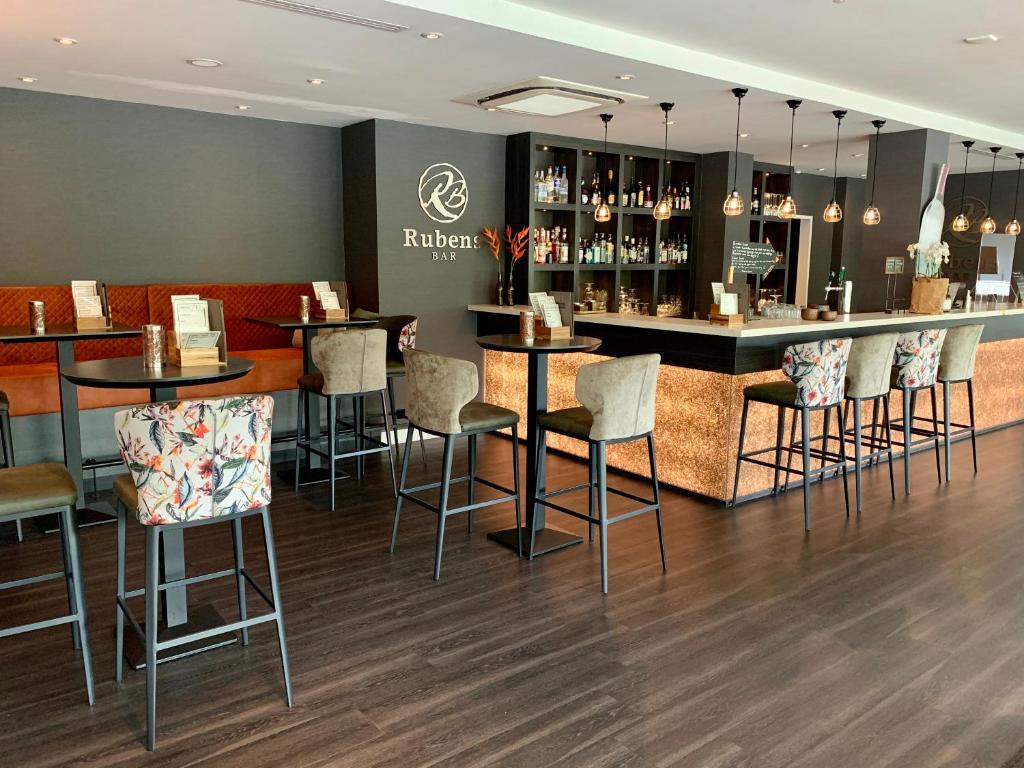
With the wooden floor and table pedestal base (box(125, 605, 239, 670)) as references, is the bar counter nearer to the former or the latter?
the wooden floor

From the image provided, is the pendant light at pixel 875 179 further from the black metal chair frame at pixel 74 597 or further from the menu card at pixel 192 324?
the black metal chair frame at pixel 74 597

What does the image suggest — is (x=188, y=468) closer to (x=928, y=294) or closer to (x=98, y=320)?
(x=98, y=320)

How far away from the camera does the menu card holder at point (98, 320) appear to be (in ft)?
14.8

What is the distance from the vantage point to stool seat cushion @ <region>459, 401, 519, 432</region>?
383cm

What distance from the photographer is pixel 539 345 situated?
395cm

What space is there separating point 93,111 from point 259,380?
89.1 inches

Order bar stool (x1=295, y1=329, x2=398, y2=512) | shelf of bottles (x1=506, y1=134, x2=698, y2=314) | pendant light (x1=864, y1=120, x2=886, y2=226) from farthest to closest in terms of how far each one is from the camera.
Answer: shelf of bottles (x1=506, y1=134, x2=698, y2=314) → pendant light (x1=864, y1=120, x2=886, y2=226) → bar stool (x1=295, y1=329, x2=398, y2=512)

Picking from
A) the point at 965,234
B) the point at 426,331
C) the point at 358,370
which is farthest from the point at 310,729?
the point at 965,234

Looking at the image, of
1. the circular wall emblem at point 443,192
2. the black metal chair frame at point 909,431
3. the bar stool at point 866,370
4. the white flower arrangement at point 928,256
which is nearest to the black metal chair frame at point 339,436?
the circular wall emblem at point 443,192

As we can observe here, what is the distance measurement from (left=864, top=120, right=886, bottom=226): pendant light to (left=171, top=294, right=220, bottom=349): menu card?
522cm

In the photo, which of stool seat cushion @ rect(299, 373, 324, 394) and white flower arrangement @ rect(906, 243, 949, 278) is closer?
stool seat cushion @ rect(299, 373, 324, 394)

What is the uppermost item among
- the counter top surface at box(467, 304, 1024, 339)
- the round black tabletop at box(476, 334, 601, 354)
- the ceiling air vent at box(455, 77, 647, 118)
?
the ceiling air vent at box(455, 77, 647, 118)

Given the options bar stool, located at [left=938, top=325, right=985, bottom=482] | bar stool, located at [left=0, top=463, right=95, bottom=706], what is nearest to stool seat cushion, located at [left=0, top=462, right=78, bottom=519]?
bar stool, located at [left=0, top=463, right=95, bottom=706]

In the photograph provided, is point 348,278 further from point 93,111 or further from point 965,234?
point 965,234
